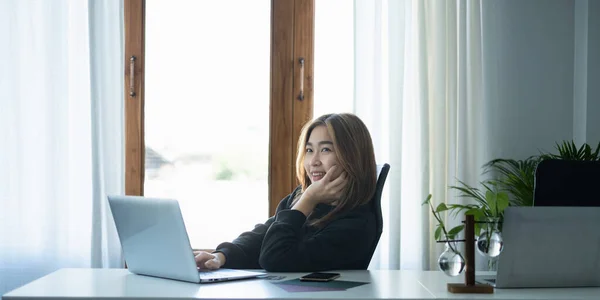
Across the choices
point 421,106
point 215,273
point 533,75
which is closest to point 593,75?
point 533,75

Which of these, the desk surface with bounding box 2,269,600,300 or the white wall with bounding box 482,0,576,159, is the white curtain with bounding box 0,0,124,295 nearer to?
the desk surface with bounding box 2,269,600,300

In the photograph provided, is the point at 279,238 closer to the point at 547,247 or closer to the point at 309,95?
the point at 547,247

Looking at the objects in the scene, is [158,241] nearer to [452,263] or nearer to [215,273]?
[215,273]

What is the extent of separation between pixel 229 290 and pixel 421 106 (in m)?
2.32

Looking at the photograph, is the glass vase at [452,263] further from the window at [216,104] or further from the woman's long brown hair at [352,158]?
the window at [216,104]

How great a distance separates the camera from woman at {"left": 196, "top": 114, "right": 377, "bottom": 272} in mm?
2166

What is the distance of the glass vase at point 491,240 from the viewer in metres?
1.81

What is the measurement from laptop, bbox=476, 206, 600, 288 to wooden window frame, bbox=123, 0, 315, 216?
7.36 ft

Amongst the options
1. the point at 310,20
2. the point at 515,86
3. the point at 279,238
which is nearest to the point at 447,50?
the point at 515,86

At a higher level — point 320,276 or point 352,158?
point 352,158

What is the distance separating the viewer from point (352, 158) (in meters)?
2.45

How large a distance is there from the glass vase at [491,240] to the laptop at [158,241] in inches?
24.9

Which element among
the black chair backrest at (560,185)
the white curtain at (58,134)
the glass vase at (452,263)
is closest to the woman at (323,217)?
the glass vase at (452,263)

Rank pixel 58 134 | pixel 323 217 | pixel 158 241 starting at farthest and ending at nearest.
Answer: pixel 58 134, pixel 323 217, pixel 158 241
